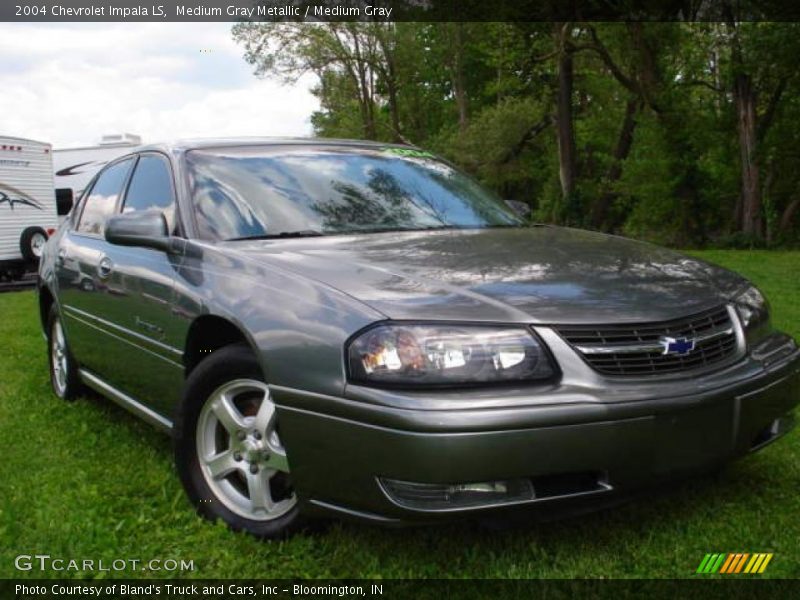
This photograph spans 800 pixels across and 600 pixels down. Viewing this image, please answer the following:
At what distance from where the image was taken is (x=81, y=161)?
65.8ft

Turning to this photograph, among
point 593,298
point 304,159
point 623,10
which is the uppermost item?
point 623,10

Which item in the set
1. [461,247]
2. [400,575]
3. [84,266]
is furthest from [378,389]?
[84,266]

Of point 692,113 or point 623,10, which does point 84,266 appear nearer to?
point 623,10

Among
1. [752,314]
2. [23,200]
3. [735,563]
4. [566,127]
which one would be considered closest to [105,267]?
[752,314]

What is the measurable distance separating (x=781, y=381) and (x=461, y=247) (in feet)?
4.12

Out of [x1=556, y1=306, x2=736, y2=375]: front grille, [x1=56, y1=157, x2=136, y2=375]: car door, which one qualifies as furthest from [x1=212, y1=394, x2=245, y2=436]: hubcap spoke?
[x1=56, y1=157, x2=136, y2=375]: car door

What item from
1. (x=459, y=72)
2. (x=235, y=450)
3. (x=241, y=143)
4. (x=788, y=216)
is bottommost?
(x=788, y=216)

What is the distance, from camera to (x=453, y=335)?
2502mm

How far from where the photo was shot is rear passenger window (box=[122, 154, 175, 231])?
12.6ft

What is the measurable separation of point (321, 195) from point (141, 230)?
785 mm

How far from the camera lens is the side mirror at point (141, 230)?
349 centimetres

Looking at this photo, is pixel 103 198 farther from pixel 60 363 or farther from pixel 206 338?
pixel 206 338

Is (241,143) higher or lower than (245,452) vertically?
higher

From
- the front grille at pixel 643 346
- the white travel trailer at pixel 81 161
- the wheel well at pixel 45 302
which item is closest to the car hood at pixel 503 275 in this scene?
the front grille at pixel 643 346
